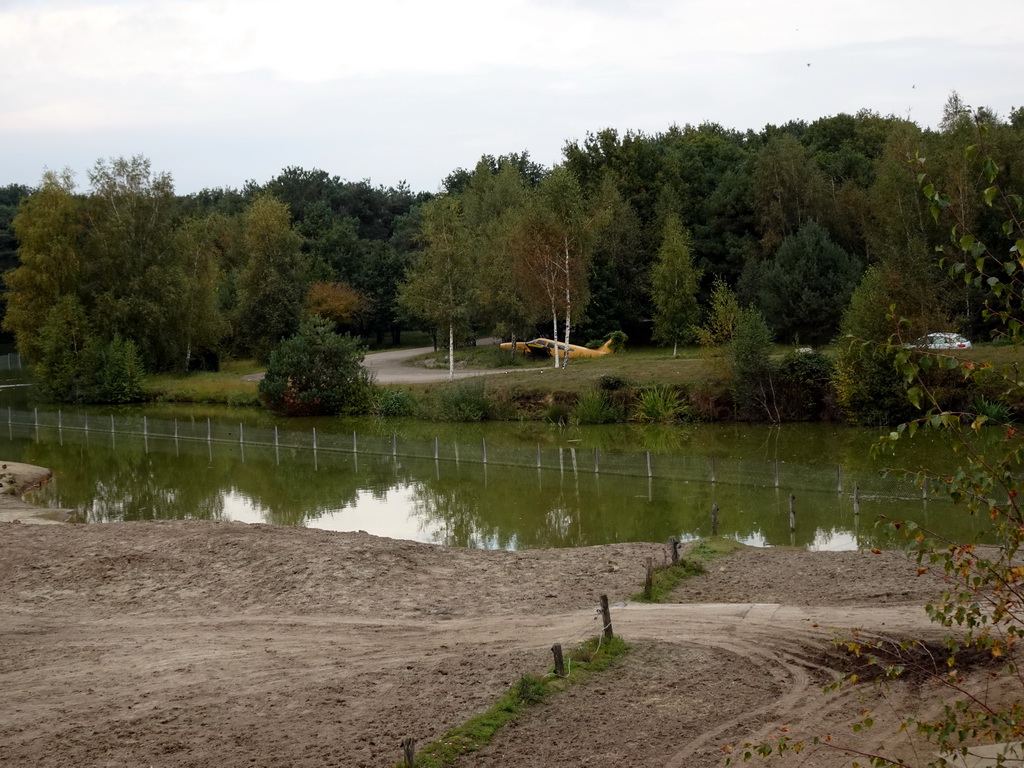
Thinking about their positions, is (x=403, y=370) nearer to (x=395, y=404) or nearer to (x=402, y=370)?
(x=402, y=370)

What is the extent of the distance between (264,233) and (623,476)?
43.3 metres

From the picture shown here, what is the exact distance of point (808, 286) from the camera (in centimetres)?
5703

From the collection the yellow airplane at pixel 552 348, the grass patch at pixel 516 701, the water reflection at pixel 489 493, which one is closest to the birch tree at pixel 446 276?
the yellow airplane at pixel 552 348

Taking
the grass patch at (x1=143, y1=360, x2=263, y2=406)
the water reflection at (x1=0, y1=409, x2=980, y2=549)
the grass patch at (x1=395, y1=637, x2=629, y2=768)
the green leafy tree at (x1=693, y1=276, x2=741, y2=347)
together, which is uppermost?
the green leafy tree at (x1=693, y1=276, x2=741, y2=347)

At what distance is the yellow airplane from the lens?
2406 inches

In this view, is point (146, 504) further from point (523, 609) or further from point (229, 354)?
point (229, 354)

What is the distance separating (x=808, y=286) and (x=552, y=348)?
1498 centimetres

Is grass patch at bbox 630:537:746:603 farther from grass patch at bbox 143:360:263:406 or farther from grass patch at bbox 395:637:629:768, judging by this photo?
grass patch at bbox 143:360:263:406

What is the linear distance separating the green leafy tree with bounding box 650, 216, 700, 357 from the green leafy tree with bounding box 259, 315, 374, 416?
55.5 feet

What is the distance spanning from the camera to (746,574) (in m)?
18.2

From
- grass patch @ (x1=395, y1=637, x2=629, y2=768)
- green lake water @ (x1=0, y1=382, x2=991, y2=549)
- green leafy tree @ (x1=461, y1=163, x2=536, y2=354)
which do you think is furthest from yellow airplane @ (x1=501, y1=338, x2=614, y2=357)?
grass patch @ (x1=395, y1=637, x2=629, y2=768)

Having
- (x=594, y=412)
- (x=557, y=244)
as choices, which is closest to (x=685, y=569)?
(x=594, y=412)

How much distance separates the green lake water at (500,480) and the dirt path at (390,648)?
16.4ft

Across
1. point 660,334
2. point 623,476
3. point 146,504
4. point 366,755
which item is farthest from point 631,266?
point 366,755
